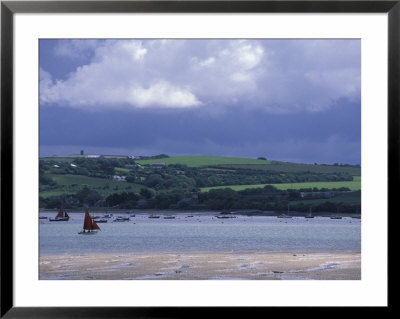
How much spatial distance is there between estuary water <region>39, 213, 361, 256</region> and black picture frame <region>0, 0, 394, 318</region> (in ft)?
45.1

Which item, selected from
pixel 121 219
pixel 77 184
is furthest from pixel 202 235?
pixel 77 184

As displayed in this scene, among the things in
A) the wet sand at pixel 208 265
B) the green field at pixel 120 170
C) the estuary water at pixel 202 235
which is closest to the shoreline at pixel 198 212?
the estuary water at pixel 202 235

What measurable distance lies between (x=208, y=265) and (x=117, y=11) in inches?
603

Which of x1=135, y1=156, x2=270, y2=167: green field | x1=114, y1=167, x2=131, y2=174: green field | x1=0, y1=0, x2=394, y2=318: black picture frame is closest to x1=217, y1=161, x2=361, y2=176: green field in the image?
x1=135, y1=156, x2=270, y2=167: green field

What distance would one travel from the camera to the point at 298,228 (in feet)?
55.0

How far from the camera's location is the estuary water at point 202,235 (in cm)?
1580

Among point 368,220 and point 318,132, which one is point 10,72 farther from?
point 318,132

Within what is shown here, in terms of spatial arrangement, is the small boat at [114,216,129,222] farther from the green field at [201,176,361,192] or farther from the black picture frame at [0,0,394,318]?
the black picture frame at [0,0,394,318]

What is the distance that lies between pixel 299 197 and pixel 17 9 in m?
15.2

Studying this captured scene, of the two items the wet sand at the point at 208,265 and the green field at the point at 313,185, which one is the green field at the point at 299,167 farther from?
the wet sand at the point at 208,265

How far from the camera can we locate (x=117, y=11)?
7.39 feet

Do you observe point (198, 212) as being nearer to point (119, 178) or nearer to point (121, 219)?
point (121, 219)

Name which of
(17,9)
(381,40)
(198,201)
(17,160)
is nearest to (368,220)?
(381,40)

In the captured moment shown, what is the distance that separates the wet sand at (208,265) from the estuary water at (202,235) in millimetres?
253
